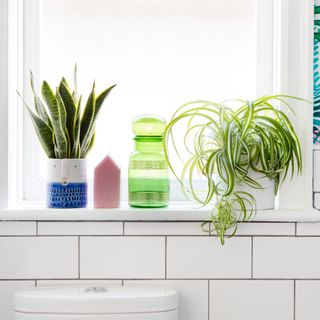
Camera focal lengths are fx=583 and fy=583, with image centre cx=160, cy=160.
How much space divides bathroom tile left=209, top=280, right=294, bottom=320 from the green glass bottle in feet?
0.86

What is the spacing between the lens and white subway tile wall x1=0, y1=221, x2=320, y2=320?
1.42 meters

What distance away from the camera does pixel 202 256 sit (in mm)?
1429

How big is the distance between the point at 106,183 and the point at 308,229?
51 cm

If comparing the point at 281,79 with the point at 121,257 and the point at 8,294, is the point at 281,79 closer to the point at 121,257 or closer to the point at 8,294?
the point at 121,257

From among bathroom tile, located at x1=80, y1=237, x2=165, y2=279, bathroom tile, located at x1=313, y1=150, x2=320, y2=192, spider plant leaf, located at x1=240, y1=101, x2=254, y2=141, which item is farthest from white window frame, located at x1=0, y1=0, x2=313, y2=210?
bathroom tile, located at x1=80, y1=237, x2=165, y2=279

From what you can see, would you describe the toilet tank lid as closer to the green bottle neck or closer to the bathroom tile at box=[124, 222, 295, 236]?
the bathroom tile at box=[124, 222, 295, 236]

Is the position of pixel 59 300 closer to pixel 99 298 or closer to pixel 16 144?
pixel 99 298

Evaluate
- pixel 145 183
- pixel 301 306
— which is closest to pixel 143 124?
pixel 145 183

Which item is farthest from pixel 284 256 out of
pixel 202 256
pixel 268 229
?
pixel 202 256

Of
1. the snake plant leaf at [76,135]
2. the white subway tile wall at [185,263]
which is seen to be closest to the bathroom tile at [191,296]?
the white subway tile wall at [185,263]

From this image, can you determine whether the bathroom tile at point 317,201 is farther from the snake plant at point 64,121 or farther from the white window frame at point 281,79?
the snake plant at point 64,121

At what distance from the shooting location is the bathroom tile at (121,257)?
1.42 meters

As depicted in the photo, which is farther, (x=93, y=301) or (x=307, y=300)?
(x=307, y=300)

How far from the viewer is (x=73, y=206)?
1.40m
